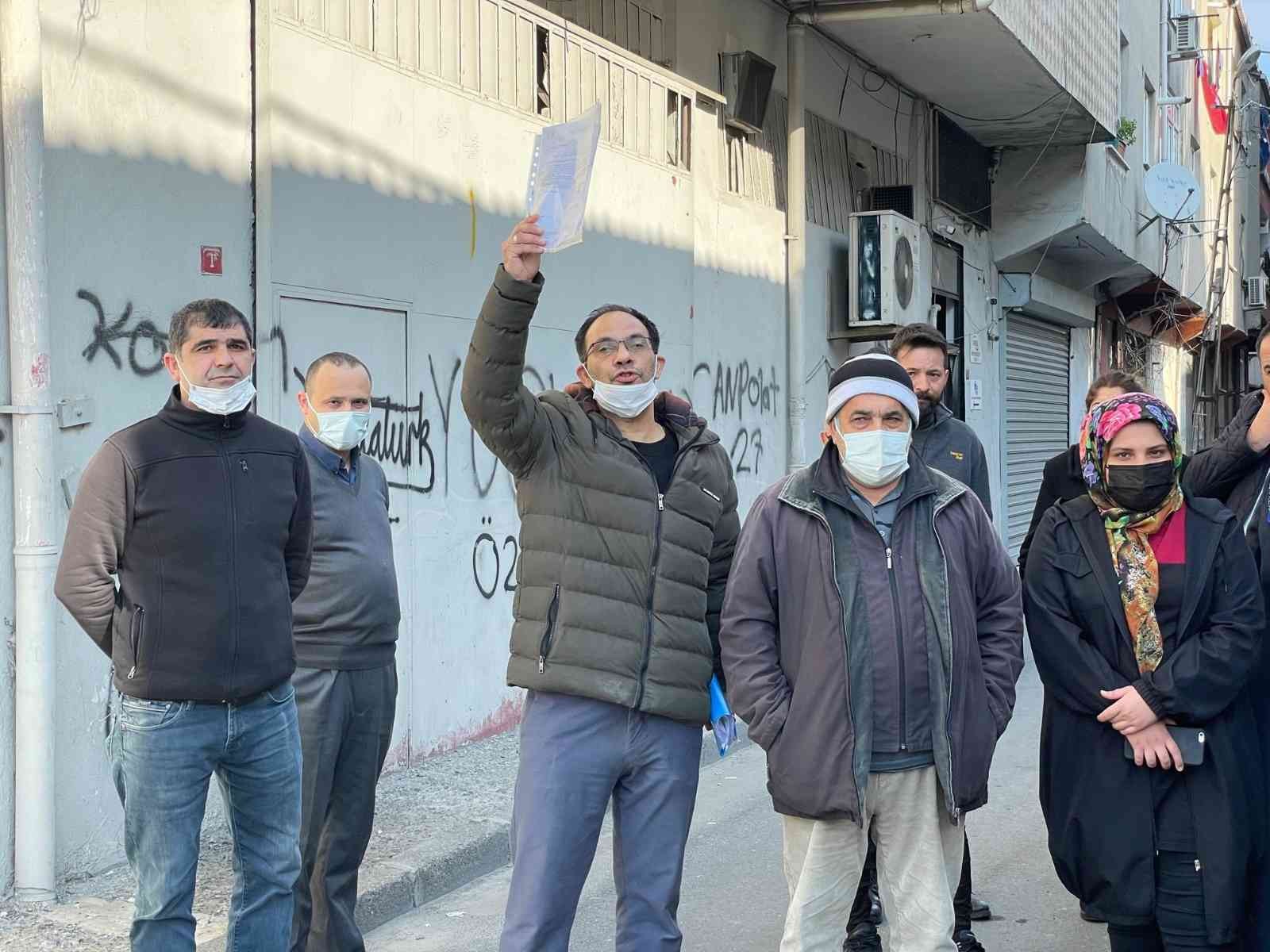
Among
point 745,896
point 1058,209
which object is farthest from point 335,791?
point 1058,209

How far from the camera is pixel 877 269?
11.8 meters

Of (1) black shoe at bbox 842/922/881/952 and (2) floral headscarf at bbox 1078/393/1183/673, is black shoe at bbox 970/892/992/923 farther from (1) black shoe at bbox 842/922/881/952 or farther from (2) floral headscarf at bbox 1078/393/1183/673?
(2) floral headscarf at bbox 1078/393/1183/673

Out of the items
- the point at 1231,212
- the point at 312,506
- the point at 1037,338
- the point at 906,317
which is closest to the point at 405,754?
the point at 312,506

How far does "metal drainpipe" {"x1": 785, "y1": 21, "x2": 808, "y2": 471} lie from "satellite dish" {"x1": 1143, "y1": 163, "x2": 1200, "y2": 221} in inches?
345

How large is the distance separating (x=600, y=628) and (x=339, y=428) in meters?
1.16

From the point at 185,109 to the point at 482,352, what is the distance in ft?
8.90

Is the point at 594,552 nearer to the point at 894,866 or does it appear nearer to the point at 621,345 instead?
the point at 621,345

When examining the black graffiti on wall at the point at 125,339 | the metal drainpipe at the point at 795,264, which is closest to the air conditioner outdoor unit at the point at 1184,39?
the metal drainpipe at the point at 795,264

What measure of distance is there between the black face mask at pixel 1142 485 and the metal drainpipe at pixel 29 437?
3374 millimetres

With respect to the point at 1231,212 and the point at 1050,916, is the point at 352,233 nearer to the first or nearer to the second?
the point at 1050,916

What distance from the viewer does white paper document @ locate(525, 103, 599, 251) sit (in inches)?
135

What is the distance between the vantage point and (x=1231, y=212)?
101 feet

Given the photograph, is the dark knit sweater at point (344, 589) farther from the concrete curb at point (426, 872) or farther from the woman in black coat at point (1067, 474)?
the woman in black coat at point (1067, 474)

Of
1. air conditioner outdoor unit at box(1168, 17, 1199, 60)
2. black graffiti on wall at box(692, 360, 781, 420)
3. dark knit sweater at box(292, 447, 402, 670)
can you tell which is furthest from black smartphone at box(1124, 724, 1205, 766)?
air conditioner outdoor unit at box(1168, 17, 1199, 60)
